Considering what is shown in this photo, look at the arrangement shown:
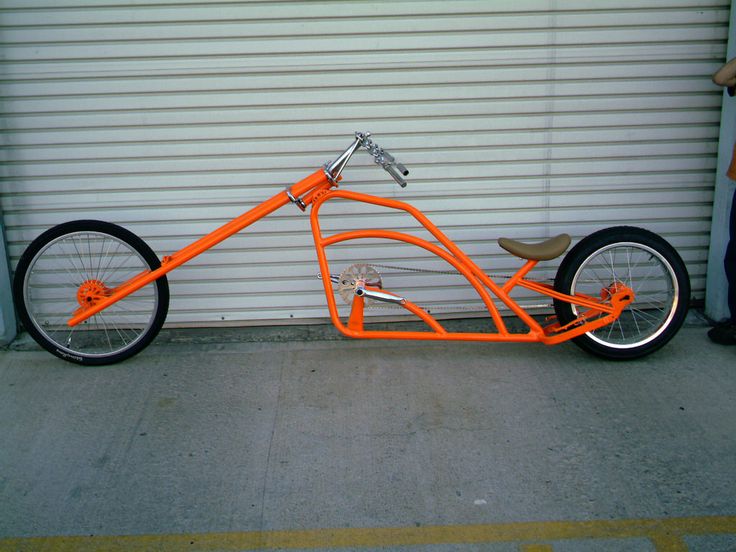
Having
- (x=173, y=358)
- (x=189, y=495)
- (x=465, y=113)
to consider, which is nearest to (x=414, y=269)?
(x=465, y=113)

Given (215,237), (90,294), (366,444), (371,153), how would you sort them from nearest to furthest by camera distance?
(366,444), (371,153), (215,237), (90,294)

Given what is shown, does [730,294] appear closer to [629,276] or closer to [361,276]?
[629,276]

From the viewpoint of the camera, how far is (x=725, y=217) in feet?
15.8

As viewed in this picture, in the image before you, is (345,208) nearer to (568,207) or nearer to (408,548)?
(568,207)

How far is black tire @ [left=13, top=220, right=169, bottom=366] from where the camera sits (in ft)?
14.5

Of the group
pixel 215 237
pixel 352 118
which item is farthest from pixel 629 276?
pixel 215 237

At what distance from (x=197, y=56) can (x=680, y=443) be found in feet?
11.3

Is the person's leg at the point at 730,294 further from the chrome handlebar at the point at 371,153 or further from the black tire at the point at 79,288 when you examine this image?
the black tire at the point at 79,288

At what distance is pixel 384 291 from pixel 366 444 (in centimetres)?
96

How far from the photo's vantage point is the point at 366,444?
12.2 ft

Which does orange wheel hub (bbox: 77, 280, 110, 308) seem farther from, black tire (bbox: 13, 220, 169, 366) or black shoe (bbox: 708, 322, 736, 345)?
black shoe (bbox: 708, 322, 736, 345)

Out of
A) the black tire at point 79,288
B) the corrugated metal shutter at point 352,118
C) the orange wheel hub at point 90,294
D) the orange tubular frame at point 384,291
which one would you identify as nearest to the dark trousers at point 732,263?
the corrugated metal shutter at point 352,118

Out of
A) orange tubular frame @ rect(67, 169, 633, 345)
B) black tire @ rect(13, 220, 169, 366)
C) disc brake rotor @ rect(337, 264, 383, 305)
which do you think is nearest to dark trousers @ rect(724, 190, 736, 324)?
orange tubular frame @ rect(67, 169, 633, 345)

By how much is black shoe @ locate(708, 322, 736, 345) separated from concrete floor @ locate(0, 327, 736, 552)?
0.06m
